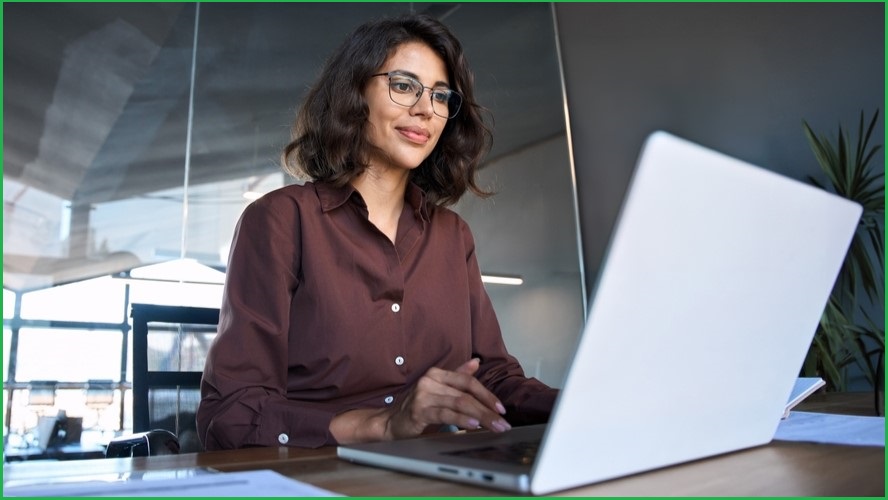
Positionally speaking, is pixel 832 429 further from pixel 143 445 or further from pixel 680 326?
pixel 143 445

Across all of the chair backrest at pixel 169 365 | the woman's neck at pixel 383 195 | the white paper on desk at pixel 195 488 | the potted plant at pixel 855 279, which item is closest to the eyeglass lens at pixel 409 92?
the woman's neck at pixel 383 195

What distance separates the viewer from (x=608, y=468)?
67cm

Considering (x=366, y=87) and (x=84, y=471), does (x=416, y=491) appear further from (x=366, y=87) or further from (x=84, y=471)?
(x=366, y=87)

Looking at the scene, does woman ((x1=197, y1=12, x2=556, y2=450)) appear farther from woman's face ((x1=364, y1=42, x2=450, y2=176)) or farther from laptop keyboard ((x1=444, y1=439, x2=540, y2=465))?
laptop keyboard ((x1=444, y1=439, x2=540, y2=465))

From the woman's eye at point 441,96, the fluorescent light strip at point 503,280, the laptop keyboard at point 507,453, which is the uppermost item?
the woman's eye at point 441,96

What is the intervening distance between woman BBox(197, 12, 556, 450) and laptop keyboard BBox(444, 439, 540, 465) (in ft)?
0.64

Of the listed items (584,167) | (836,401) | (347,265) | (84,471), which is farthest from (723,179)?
(584,167)

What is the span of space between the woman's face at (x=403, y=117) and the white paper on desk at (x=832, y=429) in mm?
881

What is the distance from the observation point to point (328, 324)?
1.44 meters

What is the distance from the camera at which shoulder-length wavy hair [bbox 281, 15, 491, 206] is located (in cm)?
166

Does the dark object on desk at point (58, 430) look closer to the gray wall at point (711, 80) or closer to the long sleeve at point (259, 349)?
the long sleeve at point (259, 349)

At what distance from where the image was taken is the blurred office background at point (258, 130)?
11.3ft

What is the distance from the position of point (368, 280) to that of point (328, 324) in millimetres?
137

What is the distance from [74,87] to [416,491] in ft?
11.5
